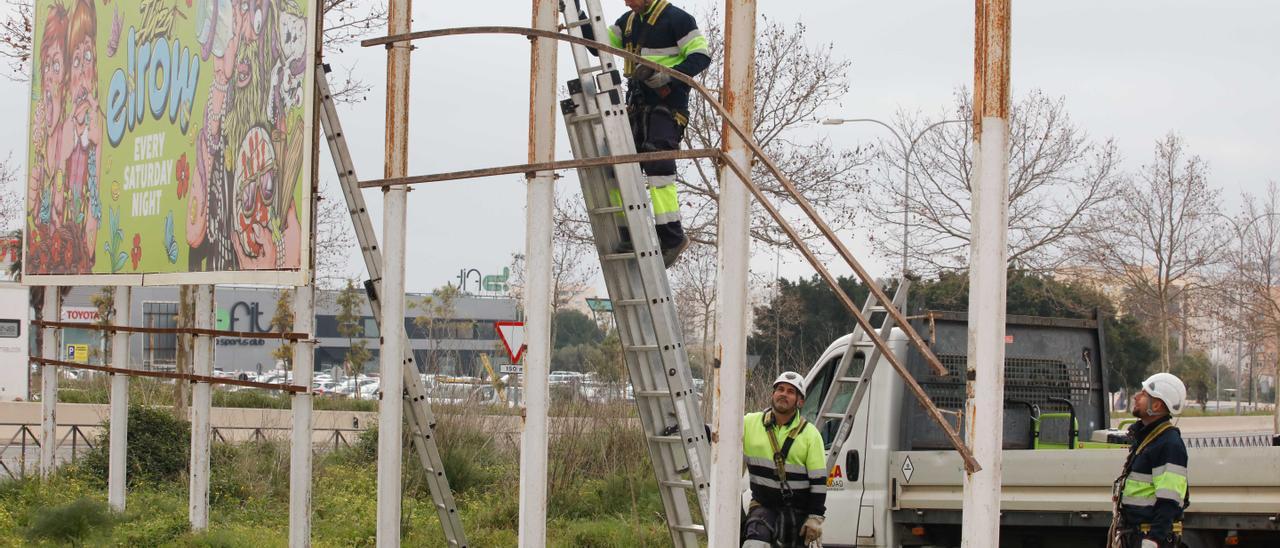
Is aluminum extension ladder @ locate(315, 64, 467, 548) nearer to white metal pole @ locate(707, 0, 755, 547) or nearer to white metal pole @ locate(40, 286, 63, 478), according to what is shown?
white metal pole @ locate(707, 0, 755, 547)

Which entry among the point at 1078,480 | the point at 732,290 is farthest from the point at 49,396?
the point at 732,290

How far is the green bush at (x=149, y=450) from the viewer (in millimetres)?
15328

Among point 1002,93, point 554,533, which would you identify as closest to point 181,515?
point 554,533

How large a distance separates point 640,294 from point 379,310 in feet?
A: 6.74

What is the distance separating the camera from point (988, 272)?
196 inches

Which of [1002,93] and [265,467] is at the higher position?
[1002,93]

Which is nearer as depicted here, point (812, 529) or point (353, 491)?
point (812, 529)

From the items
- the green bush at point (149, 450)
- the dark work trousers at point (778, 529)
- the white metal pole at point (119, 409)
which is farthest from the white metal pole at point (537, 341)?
the green bush at point (149, 450)

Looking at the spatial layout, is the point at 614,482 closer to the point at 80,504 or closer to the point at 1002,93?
the point at 80,504

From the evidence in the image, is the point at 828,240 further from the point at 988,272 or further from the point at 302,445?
the point at 302,445

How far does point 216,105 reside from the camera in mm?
9398

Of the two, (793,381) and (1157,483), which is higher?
(793,381)

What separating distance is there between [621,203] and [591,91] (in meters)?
0.61

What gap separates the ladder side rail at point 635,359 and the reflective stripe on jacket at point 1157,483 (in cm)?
227
